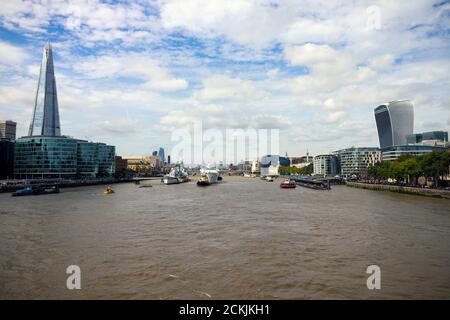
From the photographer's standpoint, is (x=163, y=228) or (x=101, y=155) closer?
(x=163, y=228)

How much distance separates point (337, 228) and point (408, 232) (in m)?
5.16

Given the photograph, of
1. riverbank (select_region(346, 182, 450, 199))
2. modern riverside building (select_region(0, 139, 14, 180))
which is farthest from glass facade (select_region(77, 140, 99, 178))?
riverbank (select_region(346, 182, 450, 199))

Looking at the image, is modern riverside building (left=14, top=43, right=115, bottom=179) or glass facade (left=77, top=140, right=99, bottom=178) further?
glass facade (left=77, top=140, right=99, bottom=178)

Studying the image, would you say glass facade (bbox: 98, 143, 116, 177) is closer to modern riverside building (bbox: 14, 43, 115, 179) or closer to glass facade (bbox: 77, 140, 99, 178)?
modern riverside building (bbox: 14, 43, 115, 179)

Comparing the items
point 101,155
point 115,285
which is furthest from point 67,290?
point 101,155

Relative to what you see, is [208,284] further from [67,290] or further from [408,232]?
[408,232]

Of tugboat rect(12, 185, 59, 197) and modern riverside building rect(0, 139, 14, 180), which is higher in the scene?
modern riverside building rect(0, 139, 14, 180)

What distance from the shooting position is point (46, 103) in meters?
140

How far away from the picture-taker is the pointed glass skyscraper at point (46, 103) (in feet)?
458

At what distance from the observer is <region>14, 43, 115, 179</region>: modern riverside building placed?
386 feet

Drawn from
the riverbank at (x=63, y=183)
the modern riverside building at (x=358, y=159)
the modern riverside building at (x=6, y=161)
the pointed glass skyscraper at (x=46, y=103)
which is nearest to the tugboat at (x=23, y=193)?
the riverbank at (x=63, y=183)

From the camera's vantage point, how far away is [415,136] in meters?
199

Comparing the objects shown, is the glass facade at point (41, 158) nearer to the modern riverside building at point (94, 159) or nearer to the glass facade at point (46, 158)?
the glass facade at point (46, 158)

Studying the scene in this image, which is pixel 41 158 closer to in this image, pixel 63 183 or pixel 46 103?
pixel 63 183
